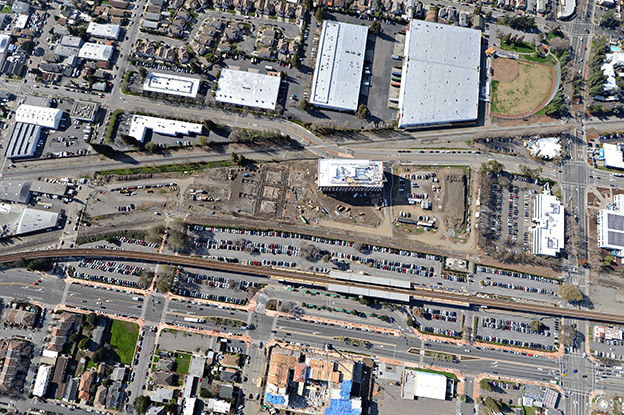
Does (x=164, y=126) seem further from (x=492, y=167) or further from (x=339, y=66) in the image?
(x=492, y=167)

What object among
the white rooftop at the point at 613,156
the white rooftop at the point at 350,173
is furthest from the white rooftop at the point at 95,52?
the white rooftop at the point at 613,156

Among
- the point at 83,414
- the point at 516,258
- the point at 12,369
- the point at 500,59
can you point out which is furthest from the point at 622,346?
the point at 12,369

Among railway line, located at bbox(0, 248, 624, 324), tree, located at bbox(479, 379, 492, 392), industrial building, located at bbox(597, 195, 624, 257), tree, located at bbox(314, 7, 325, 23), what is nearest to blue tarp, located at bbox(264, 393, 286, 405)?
railway line, located at bbox(0, 248, 624, 324)

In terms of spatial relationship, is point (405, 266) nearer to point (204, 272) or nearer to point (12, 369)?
point (204, 272)

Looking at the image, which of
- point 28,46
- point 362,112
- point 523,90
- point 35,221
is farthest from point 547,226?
point 28,46

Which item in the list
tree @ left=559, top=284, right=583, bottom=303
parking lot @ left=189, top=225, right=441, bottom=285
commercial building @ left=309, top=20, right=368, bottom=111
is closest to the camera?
tree @ left=559, top=284, right=583, bottom=303

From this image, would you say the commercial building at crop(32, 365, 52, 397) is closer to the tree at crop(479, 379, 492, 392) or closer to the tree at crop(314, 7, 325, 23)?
the tree at crop(479, 379, 492, 392)
